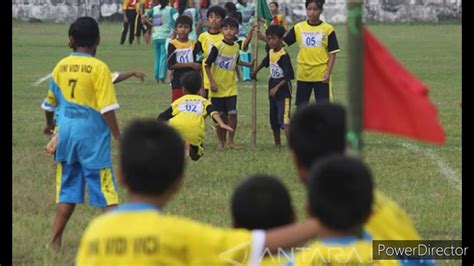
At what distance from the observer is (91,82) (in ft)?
31.0

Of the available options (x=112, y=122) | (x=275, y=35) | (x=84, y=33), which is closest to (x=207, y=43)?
(x=275, y=35)

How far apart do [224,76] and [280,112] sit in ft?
2.66

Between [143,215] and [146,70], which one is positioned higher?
[143,215]

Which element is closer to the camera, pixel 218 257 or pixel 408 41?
pixel 218 257

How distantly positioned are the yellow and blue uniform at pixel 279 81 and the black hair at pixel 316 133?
10508 mm

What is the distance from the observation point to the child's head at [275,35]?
632 inches

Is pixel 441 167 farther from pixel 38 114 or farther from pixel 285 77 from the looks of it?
pixel 38 114

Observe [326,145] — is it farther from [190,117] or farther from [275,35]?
[275,35]

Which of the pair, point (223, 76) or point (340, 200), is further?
point (223, 76)

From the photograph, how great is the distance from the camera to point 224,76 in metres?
16.3

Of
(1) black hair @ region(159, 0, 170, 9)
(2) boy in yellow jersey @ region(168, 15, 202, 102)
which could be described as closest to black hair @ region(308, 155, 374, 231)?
(2) boy in yellow jersey @ region(168, 15, 202, 102)

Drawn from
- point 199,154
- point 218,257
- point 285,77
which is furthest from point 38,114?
point 218,257

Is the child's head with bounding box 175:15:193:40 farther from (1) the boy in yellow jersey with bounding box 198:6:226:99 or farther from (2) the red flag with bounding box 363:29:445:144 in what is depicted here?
(2) the red flag with bounding box 363:29:445:144

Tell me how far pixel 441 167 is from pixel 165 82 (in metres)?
12.9
